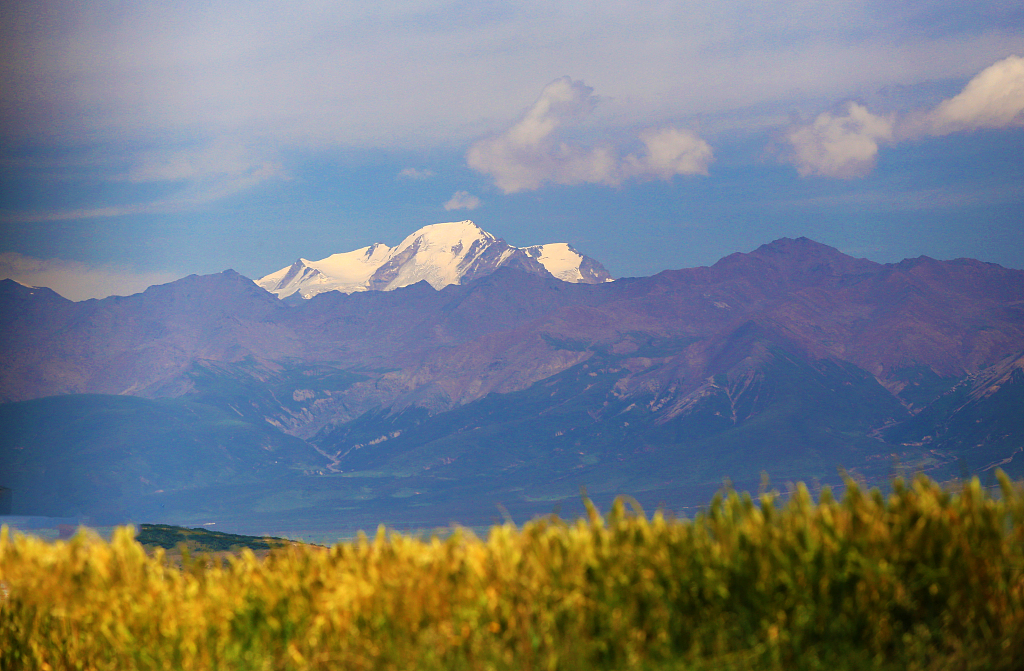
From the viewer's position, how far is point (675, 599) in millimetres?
8711

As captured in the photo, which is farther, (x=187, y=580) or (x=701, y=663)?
(x=187, y=580)

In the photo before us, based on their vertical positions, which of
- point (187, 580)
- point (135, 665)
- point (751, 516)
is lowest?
point (135, 665)

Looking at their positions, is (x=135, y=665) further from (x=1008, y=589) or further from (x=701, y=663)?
(x=1008, y=589)

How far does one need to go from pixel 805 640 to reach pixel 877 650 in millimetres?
666

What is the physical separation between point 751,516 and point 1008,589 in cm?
241

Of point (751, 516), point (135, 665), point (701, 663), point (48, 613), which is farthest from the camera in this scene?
point (48, 613)

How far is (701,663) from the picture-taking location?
8.10 m

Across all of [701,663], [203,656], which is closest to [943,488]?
[701,663]

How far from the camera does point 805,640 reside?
330 inches

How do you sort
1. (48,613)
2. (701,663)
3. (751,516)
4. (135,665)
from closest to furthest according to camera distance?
(701,663) < (751,516) < (135,665) < (48,613)

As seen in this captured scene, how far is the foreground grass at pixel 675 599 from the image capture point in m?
8.33

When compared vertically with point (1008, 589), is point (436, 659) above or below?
below

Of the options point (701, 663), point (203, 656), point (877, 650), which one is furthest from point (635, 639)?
point (203, 656)

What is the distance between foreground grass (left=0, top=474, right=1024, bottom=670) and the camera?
833 centimetres
